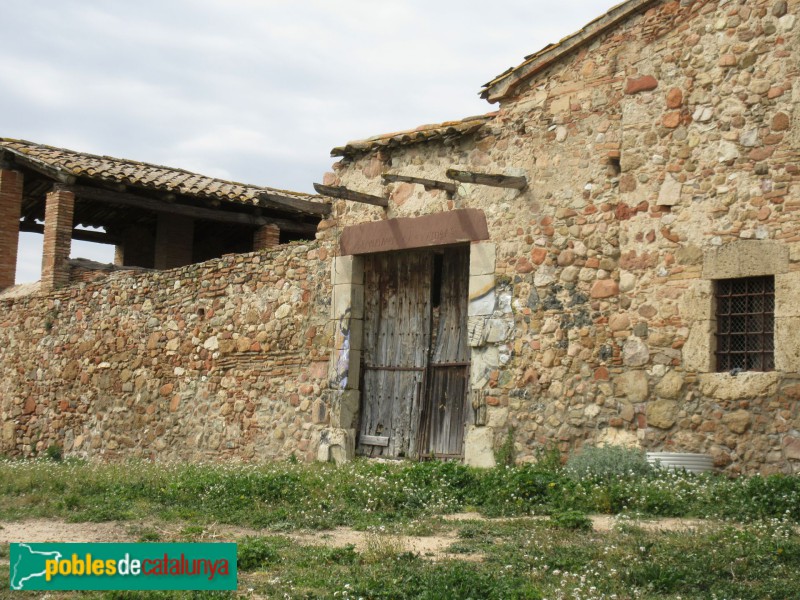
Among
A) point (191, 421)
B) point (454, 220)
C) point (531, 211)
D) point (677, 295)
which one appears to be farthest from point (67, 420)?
Answer: point (677, 295)

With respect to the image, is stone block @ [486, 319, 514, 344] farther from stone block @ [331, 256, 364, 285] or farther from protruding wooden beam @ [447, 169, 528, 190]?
stone block @ [331, 256, 364, 285]

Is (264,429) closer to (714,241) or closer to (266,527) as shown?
(266,527)

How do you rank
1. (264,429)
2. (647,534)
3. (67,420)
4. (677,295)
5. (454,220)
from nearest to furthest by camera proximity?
1. (647,534)
2. (677,295)
3. (454,220)
4. (264,429)
5. (67,420)

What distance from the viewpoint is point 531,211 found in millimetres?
9633

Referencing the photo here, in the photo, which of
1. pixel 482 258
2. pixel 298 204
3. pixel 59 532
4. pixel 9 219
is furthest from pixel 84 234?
pixel 59 532

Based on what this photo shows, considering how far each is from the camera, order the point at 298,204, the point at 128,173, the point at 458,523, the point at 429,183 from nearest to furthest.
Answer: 1. the point at 458,523
2. the point at 429,183
3. the point at 298,204
4. the point at 128,173

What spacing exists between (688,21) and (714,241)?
2021mm

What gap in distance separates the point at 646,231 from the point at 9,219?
41.0 feet

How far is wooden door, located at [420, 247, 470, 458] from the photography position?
10.4m

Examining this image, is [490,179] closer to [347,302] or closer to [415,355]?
[415,355]

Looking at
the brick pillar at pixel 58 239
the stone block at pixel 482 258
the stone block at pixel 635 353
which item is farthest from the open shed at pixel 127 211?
the stone block at pixel 635 353

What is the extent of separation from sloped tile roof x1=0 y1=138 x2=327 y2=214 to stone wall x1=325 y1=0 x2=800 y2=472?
6.90 meters

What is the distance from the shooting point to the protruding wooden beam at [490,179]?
938cm

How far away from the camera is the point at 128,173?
16922 millimetres
